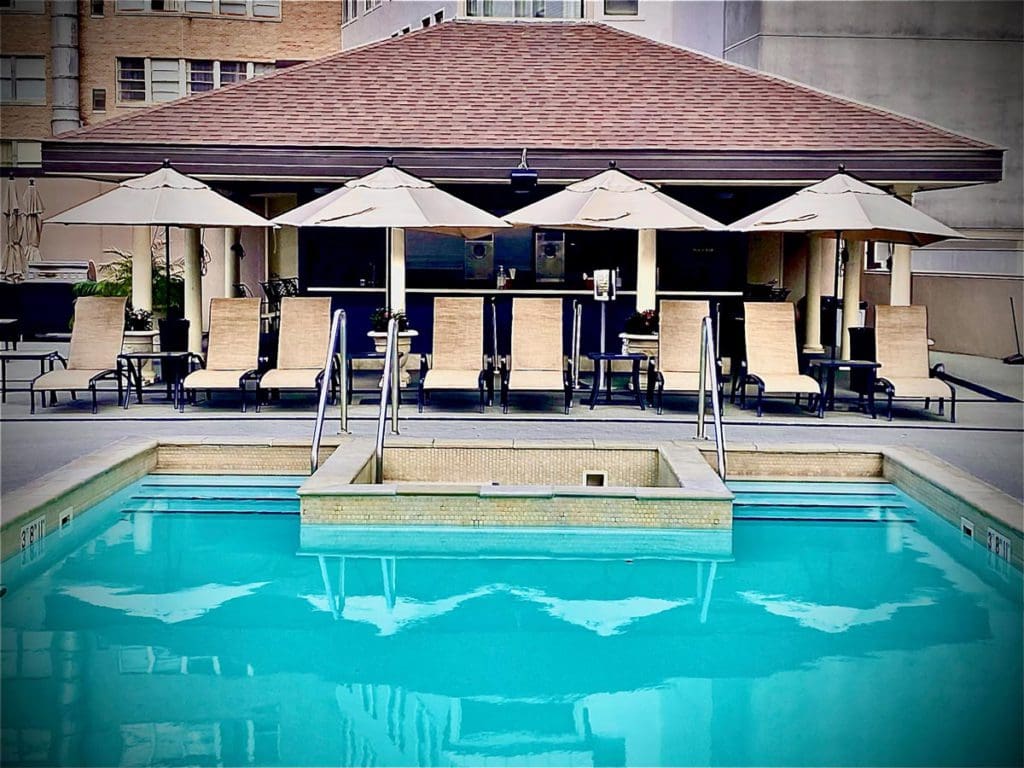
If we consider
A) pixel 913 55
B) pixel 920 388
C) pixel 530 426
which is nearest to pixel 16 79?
pixel 913 55

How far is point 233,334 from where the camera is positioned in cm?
1416

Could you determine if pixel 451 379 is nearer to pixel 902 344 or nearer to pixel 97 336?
pixel 97 336

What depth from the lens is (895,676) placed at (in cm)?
682

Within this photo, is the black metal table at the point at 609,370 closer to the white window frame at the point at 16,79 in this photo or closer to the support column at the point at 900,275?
the support column at the point at 900,275

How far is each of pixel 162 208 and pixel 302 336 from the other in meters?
1.97

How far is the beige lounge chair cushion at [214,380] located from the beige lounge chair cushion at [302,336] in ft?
2.03

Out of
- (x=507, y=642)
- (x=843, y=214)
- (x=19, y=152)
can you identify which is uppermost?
(x=19, y=152)

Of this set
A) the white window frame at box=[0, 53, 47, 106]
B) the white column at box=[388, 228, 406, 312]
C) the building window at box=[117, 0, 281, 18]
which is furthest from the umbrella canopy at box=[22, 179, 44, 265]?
the white column at box=[388, 228, 406, 312]

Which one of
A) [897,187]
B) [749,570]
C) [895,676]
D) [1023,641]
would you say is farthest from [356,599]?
[897,187]

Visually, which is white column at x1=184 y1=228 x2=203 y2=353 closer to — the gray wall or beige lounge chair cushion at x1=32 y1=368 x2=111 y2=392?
beige lounge chair cushion at x1=32 y1=368 x2=111 y2=392

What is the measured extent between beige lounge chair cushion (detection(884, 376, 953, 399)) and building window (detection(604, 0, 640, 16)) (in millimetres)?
20117

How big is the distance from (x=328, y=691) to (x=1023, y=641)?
389 cm

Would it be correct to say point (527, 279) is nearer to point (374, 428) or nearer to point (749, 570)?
point (374, 428)

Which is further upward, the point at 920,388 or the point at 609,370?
the point at 609,370
